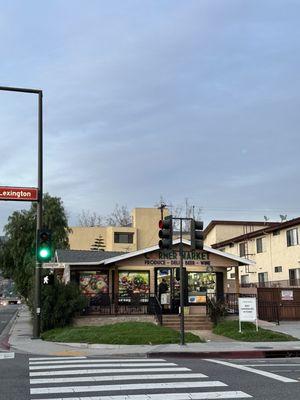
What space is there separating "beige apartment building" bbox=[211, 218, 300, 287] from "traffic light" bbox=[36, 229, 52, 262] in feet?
75.7

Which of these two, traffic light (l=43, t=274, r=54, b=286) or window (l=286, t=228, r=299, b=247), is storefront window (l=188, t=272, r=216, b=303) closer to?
traffic light (l=43, t=274, r=54, b=286)

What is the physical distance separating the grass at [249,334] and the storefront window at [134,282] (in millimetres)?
6354

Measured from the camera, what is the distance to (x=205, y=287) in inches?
1216

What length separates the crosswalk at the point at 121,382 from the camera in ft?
31.7

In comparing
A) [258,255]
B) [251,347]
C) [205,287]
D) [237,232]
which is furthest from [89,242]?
[251,347]

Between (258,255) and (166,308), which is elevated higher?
(258,255)

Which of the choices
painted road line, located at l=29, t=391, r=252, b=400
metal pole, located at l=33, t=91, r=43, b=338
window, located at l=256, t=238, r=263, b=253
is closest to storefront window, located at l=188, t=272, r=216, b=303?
metal pole, located at l=33, t=91, r=43, b=338

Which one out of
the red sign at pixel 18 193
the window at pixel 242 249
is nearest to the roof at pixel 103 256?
the red sign at pixel 18 193

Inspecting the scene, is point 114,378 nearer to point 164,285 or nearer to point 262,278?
point 164,285

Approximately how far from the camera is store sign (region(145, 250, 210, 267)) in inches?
1183

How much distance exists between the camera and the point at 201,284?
3100 cm

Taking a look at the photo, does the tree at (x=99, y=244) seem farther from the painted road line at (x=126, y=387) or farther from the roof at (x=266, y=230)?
the painted road line at (x=126, y=387)

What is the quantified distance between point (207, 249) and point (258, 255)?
64.9 ft

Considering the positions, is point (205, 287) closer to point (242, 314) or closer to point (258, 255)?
point (242, 314)
